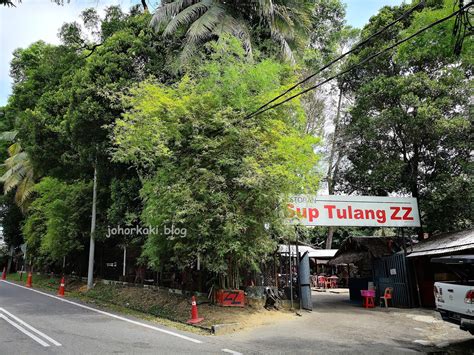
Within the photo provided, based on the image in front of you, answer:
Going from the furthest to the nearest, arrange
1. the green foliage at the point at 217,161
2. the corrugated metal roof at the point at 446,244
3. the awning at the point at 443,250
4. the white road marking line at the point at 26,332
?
the corrugated metal roof at the point at 446,244 < the awning at the point at 443,250 < the green foliage at the point at 217,161 < the white road marking line at the point at 26,332

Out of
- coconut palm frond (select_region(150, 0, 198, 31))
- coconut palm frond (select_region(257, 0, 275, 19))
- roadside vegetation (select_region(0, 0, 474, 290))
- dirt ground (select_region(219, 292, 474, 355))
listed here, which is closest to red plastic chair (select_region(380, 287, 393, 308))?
dirt ground (select_region(219, 292, 474, 355))

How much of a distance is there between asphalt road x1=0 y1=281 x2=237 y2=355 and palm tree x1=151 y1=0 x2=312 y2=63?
33.3 feet

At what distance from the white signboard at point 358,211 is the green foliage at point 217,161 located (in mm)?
2444

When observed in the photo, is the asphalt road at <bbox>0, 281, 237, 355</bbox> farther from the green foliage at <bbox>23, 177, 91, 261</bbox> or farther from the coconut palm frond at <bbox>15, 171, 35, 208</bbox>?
the coconut palm frond at <bbox>15, 171, 35, 208</bbox>

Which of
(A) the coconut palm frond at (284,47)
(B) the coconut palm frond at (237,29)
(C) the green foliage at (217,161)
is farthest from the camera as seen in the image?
(A) the coconut palm frond at (284,47)

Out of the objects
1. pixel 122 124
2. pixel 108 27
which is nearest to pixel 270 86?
pixel 122 124

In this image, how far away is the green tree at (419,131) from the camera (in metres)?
18.4

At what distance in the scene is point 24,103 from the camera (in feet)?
Result: 86.7

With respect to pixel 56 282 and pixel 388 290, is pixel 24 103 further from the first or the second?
pixel 388 290

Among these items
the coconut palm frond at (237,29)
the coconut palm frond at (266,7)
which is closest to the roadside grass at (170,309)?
the coconut palm frond at (237,29)

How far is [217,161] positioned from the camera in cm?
1191

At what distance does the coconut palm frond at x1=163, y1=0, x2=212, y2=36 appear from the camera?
1641 centimetres

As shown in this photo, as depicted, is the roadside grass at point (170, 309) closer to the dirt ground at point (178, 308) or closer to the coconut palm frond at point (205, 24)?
the dirt ground at point (178, 308)

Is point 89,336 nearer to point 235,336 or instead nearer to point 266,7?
point 235,336
